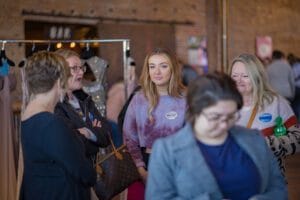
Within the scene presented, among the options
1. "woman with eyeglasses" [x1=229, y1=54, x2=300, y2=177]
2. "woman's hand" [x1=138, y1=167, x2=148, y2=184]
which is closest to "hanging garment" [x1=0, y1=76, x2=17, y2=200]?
"woman's hand" [x1=138, y1=167, x2=148, y2=184]

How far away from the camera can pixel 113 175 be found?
3.42 m

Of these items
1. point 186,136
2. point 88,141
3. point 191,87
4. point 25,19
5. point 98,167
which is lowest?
point 98,167

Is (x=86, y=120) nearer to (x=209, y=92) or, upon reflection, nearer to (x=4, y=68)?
(x=4, y=68)

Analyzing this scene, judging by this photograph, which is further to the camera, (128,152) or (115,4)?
(115,4)

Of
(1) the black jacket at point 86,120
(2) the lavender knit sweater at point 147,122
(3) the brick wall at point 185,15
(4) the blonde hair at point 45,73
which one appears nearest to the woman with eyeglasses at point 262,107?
(2) the lavender knit sweater at point 147,122

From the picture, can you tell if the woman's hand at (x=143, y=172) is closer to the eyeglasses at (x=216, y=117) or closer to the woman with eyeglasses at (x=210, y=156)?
the woman with eyeglasses at (x=210, y=156)

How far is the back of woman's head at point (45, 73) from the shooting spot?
2.39 m

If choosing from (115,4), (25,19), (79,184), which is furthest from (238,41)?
(79,184)

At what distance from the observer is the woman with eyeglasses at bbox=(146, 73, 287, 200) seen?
1868 millimetres

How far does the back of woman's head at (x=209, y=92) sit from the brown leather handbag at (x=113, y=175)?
1571 mm

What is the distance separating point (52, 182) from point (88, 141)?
0.63m

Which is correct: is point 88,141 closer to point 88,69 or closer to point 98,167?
point 98,167

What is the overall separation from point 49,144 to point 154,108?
1.06 metres

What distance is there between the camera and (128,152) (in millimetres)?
3500
